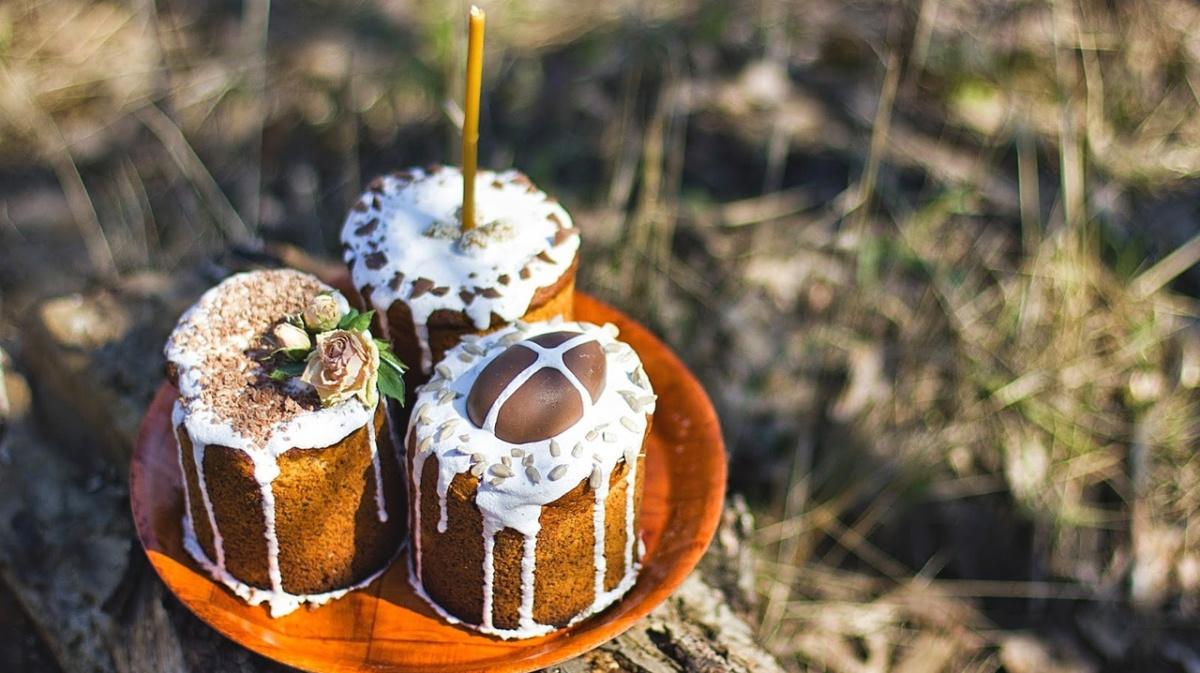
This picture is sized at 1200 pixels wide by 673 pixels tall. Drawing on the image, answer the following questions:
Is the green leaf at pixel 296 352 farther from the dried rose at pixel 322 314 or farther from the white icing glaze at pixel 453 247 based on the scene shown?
the white icing glaze at pixel 453 247

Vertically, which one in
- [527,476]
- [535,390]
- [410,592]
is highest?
[535,390]

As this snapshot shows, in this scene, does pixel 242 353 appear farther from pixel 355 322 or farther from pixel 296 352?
pixel 355 322

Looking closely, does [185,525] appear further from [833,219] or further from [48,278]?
[833,219]

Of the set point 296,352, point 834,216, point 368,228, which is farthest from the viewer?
point 834,216

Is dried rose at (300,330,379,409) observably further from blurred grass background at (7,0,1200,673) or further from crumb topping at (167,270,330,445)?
blurred grass background at (7,0,1200,673)

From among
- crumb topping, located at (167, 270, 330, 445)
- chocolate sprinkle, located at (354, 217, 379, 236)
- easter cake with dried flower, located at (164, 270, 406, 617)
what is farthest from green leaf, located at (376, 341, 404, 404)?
chocolate sprinkle, located at (354, 217, 379, 236)

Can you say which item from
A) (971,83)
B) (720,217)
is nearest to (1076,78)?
(971,83)

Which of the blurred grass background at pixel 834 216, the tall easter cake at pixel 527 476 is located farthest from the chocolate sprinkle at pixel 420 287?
the blurred grass background at pixel 834 216

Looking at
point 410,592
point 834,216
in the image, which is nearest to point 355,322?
point 410,592
